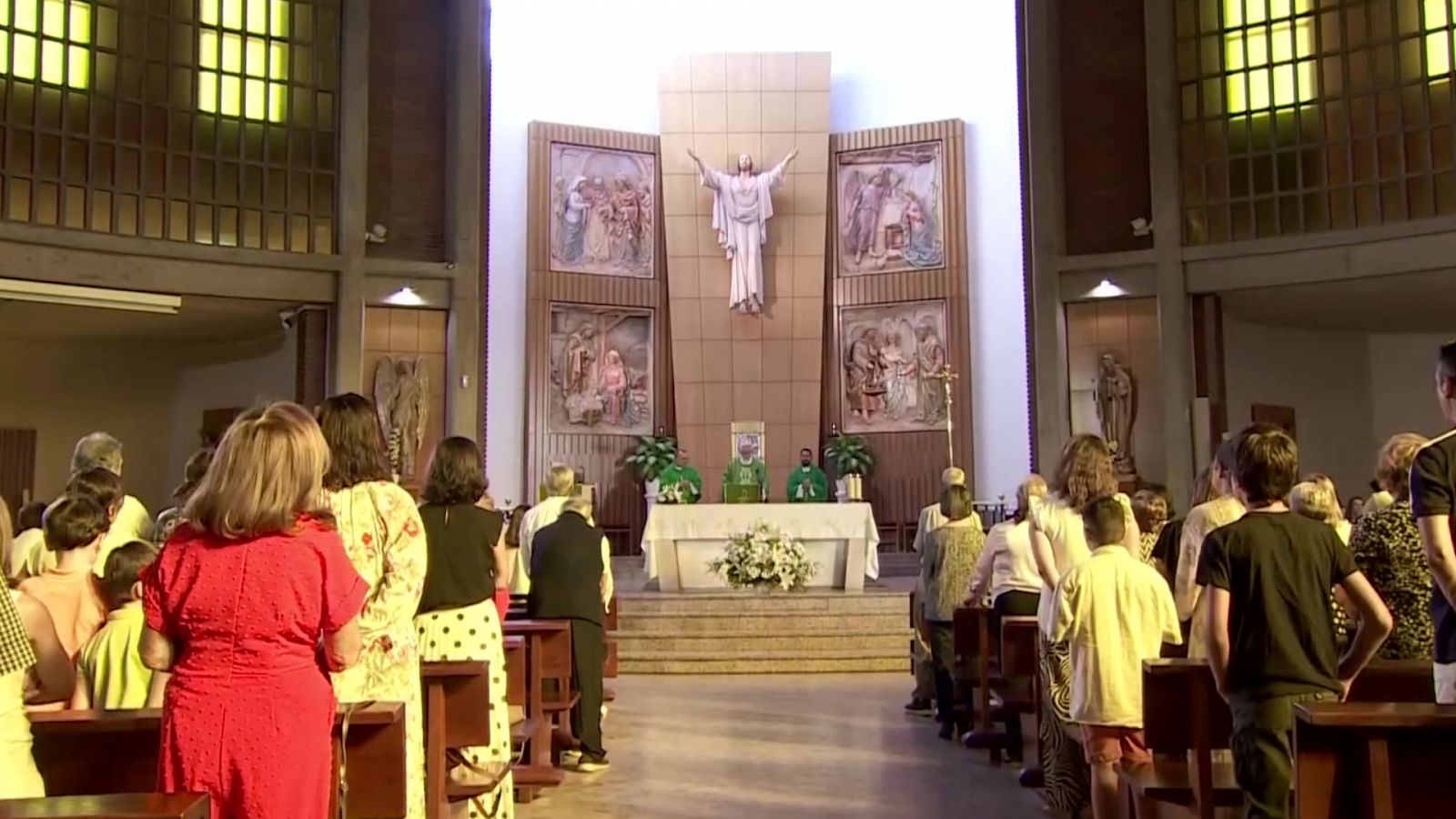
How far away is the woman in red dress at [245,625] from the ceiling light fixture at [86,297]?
390 inches

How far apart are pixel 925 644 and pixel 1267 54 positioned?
8.72 meters

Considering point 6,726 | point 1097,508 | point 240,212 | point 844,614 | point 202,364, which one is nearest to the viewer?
point 6,726

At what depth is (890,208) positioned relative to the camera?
51.7 ft

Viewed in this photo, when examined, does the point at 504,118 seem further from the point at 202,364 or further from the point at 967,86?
the point at 967,86

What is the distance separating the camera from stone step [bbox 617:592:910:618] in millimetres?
10375

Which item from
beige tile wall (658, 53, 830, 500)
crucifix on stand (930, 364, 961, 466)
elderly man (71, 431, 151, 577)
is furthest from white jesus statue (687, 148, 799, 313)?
elderly man (71, 431, 151, 577)

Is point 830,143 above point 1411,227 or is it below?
above

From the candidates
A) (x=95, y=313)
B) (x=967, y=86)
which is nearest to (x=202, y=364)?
(x=95, y=313)

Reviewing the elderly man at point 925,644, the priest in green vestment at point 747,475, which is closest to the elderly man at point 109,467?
the elderly man at point 925,644

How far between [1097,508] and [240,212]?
10633 mm

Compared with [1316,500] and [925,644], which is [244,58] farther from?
[1316,500]

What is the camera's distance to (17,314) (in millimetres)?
12320

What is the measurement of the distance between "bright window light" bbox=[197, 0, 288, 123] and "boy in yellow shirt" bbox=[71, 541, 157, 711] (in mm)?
10116

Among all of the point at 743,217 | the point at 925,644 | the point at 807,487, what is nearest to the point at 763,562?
the point at 807,487
